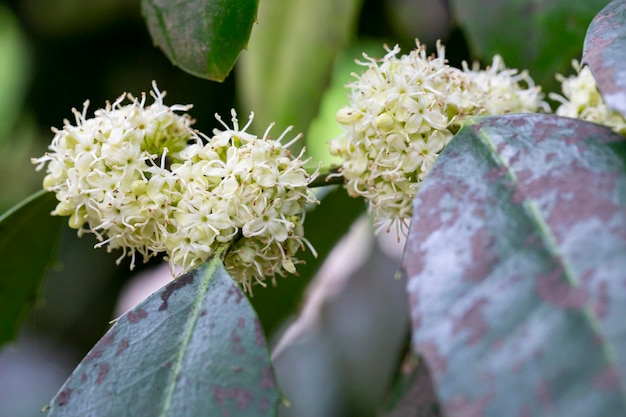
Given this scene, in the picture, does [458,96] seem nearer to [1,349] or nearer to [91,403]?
[91,403]

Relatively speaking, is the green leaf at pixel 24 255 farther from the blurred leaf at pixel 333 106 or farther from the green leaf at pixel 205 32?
the blurred leaf at pixel 333 106

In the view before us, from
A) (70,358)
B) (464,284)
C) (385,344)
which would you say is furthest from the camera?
(70,358)

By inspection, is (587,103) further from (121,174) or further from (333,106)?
(333,106)

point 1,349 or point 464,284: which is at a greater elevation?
point 464,284

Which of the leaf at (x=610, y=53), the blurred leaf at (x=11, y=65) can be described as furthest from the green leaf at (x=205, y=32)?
the blurred leaf at (x=11, y=65)

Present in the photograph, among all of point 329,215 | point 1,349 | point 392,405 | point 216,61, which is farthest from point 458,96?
point 1,349

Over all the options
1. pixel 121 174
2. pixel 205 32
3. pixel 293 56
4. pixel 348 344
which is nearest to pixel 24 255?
pixel 121 174

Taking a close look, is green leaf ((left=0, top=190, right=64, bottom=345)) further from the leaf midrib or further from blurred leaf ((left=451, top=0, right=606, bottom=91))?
blurred leaf ((left=451, top=0, right=606, bottom=91))
